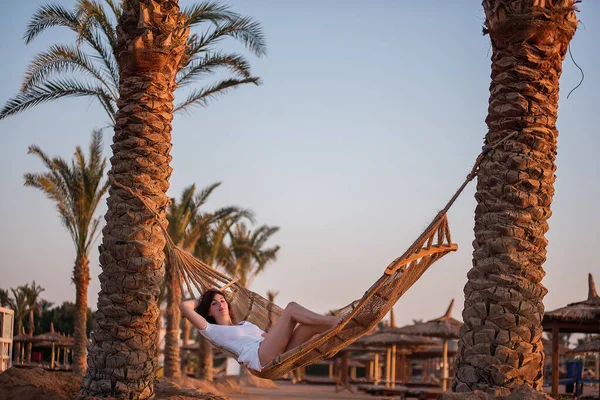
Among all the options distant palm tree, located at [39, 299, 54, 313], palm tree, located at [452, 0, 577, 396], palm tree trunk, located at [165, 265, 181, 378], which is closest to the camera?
palm tree, located at [452, 0, 577, 396]

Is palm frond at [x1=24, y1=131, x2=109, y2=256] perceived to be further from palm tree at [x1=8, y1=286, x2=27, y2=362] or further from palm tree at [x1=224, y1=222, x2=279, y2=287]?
palm tree at [x1=8, y1=286, x2=27, y2=362]

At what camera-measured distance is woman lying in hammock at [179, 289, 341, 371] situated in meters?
6.04

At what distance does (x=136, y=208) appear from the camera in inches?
314

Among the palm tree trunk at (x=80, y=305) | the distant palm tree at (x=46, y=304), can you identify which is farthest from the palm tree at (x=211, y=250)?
the distant palm tree at (x=46, y=304)

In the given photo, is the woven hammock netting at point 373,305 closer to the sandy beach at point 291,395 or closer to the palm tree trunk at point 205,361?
the sandy beach at point 291,395

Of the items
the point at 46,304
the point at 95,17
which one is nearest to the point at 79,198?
the point at 95,17

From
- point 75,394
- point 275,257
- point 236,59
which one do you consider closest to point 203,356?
point 275,257

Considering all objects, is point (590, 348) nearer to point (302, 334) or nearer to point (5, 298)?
point (302, 334)

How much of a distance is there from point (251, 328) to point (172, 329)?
46.8ft

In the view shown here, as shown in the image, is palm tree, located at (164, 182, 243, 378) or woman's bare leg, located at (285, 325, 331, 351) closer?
woman's bare leg, located at (285, 325, 331, 351)

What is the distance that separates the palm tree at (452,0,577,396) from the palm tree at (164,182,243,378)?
45.9 ft

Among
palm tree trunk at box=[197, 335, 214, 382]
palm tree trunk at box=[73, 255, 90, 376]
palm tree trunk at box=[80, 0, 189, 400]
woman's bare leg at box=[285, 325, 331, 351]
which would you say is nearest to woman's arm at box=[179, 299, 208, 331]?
woman's bare leg at box=[285, 325, 331, 351]

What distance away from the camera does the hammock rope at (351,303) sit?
5637 mm

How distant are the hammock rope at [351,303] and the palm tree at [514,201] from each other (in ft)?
0.77
